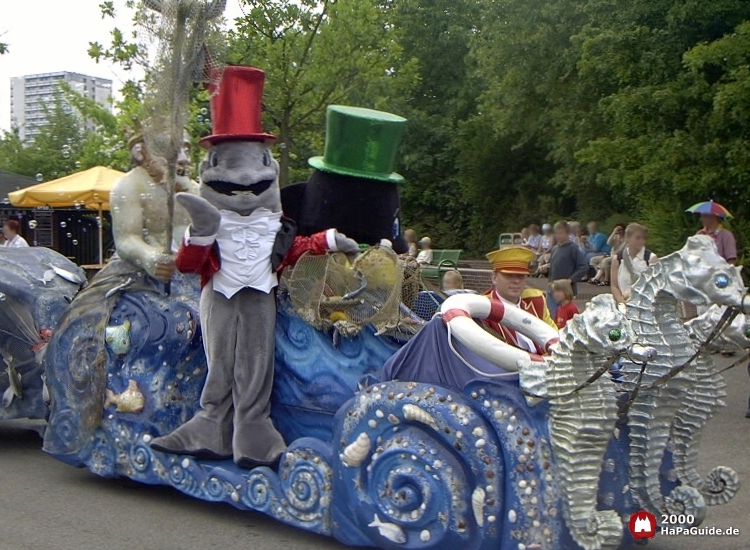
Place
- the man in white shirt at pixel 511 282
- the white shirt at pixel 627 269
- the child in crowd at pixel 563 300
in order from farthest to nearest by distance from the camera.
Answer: the white shirt at pixel 627 269 < the child in crowd at pixel 563 300 < the man in white shirt at pixel 511 282

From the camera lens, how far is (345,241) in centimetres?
543

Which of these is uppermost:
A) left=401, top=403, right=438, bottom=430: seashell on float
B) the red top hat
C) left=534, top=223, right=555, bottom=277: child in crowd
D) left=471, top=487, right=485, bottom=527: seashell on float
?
the red top hat

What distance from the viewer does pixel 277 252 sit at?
17.8 ft

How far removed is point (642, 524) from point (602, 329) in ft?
3.13

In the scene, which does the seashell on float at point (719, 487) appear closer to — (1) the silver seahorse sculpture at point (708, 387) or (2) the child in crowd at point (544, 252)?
(1) the silver seahorse sculpture at point (708, 387)

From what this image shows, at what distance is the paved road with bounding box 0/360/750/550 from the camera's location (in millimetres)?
5180

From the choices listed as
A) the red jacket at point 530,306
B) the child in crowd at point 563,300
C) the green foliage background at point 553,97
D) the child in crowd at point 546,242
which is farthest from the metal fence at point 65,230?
the red jacket at point 530,306

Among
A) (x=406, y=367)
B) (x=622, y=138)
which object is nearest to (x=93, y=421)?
(x=406, y=367)

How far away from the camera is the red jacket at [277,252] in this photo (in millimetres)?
5273

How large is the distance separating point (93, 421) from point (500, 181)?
22.0 meters

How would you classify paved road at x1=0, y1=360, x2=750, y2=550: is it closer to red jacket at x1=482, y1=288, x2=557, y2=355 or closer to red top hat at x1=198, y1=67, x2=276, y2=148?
red jacket at x1=482, y1=288, x2=557, y2=355

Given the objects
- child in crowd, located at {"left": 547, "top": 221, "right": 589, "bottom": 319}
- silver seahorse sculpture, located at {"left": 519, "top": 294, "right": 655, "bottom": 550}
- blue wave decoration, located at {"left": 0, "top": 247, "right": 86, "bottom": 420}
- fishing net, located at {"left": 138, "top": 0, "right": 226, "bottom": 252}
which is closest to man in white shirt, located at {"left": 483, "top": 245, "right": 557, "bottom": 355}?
silver seahorse sculpture, located at {"left": 519, "top": 294, "right": 655, "bottom": 550}

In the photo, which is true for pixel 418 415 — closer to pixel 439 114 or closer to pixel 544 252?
pixel 544 252

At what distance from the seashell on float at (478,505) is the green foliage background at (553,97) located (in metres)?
3.01
